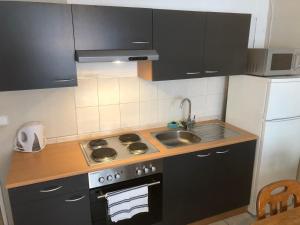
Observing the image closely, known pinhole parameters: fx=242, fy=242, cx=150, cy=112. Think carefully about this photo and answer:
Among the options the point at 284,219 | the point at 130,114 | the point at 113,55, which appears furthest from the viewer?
the point at 130,114

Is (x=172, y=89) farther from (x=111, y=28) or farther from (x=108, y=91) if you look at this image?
(x=111, y=28)

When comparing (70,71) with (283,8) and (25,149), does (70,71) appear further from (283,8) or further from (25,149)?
(283,8)

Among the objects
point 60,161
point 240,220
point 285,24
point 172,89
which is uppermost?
point 285,24

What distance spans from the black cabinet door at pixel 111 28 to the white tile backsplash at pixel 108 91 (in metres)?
0.44

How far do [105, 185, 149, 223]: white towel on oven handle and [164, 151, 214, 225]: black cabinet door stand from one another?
21 cm

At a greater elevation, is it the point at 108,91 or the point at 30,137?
the point at 108,91

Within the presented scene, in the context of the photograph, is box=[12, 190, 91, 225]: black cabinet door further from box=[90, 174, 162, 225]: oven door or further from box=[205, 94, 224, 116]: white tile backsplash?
box=[205, 94, 224, 116]: white tile backsplash

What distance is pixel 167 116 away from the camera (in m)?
2.45

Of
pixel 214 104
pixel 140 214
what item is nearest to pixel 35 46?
pixel 140 214

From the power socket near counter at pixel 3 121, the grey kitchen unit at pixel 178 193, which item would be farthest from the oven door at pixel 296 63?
the power socket near counter at pixel 3 121

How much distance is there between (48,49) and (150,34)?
73 cm

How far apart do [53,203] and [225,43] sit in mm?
1832

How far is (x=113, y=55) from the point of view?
5.44 ft

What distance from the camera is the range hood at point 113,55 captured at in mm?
1587
